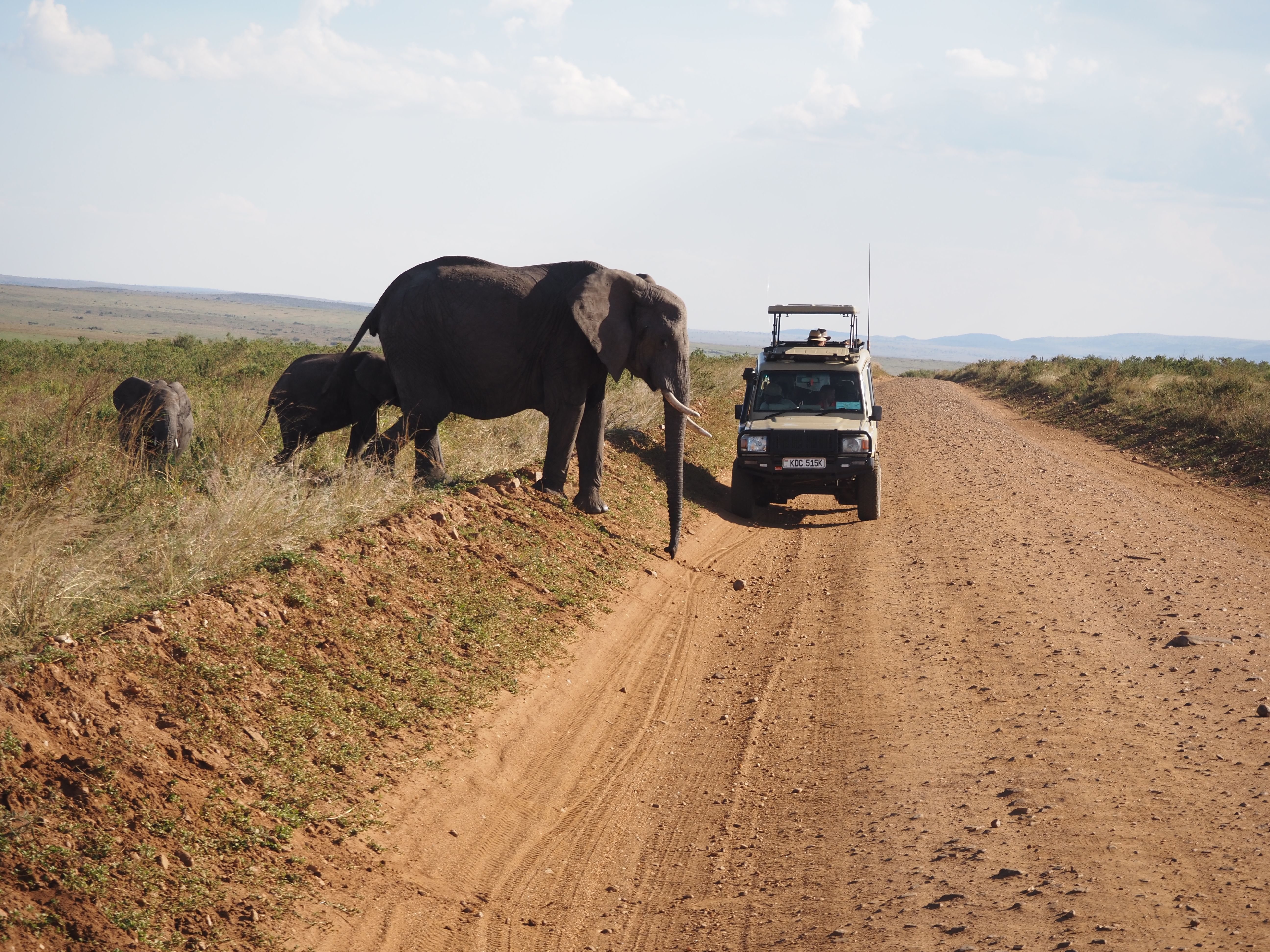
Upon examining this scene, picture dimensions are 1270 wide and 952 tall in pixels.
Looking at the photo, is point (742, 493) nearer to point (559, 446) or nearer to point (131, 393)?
point (559, 446)

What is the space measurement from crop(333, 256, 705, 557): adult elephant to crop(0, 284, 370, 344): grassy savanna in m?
39.3

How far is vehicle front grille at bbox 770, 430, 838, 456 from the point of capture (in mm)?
13773

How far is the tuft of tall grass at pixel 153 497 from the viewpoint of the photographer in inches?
232

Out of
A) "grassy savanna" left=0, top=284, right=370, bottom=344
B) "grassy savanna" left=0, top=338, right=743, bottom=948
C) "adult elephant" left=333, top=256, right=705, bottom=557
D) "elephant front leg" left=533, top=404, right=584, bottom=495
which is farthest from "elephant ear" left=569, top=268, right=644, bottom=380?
"grassy savanna" left=0, top=284, right=370, bottom=344

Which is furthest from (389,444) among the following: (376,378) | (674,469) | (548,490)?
(674,469)

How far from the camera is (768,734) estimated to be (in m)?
6.91

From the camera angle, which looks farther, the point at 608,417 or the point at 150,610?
the point at 608,417

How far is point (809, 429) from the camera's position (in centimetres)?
1392

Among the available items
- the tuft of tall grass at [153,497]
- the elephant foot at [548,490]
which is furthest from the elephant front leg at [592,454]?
the tuft of tall grass at [153,497]

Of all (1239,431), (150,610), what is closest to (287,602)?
(150,610)

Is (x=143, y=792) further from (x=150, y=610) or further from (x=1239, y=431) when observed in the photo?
(x=1239, y=431)

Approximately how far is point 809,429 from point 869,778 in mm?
8275

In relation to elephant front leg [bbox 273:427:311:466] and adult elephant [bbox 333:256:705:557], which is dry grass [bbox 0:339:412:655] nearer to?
elephant front leg [bbox 273:427:311:466]

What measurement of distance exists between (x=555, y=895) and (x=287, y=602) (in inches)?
111
